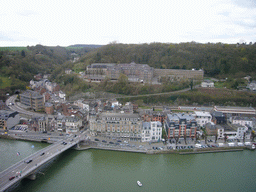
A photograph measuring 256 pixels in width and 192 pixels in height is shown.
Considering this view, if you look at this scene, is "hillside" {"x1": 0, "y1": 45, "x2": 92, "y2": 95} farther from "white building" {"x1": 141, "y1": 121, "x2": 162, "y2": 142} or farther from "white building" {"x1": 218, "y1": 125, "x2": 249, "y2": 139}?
"white building" {"x1": 218, "y1": 125, "x2": 249, "y2": 139}

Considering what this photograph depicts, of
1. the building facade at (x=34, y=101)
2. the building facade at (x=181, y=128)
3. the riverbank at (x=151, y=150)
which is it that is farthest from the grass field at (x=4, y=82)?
the building facade at (x=181, y=128)

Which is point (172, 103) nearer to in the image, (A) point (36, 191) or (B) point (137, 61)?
(B) point (137, 61)

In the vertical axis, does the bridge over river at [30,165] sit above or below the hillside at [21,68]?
below

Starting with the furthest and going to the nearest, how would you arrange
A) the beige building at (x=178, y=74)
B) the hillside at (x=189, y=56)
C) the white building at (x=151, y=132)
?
the hillside at (x=189, y=56) < the beige building at (x=178, y=74) < the white building at (x=151, y=132)

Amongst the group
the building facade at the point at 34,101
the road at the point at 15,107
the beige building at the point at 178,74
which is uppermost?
the beige building at the point at 178,74

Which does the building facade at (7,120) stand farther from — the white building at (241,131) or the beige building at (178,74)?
the white building at (241,131)

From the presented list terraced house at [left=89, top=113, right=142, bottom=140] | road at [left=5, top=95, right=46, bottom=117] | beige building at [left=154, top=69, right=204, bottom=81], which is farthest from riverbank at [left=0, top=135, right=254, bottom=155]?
beige building at [left=154, top=69, right=204, bottom=81]
